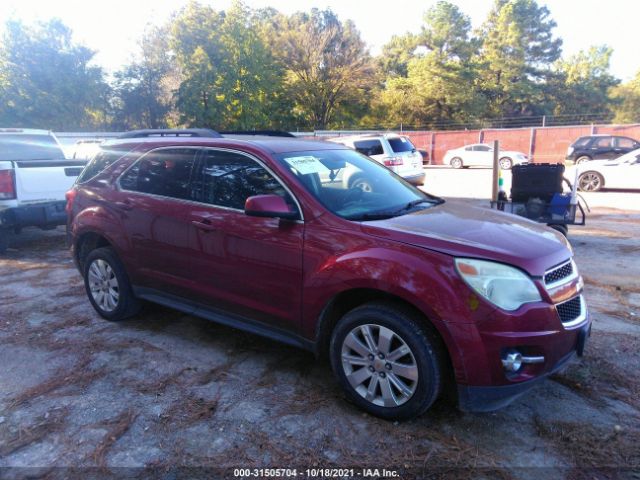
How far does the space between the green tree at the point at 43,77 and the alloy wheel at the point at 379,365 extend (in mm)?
39052

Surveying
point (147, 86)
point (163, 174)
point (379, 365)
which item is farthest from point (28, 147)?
point (147, 86)

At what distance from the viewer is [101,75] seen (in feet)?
125

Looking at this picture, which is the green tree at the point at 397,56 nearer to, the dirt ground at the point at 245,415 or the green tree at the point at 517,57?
the green tree at the point at 517,57

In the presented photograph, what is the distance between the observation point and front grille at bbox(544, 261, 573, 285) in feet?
9.15

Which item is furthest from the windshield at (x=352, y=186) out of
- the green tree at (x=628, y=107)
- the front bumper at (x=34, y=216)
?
the green tree at (x=628, y=107)

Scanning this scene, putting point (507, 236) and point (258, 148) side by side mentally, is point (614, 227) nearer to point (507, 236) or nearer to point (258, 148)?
point (507, 236)

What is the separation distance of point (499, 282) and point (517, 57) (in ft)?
172

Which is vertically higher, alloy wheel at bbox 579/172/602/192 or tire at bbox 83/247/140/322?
alloy wheel at bbox 579/172/602/192

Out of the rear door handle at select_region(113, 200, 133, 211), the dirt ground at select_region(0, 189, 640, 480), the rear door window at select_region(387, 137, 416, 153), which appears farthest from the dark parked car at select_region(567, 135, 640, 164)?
the rear door handle at select_region(113, 200, 133, 211)

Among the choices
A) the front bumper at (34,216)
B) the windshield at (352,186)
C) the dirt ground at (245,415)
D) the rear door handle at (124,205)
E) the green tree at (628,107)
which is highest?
the green tree at (628,107)

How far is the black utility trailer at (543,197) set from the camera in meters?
7.38

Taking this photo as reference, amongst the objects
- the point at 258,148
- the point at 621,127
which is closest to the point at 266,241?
the point at 258,148

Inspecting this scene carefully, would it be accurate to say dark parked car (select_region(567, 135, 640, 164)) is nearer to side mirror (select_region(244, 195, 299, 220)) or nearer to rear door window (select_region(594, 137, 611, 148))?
rear door window (select_region(594, 137, 611, 148))

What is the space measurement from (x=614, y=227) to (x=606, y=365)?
20.8 feet
